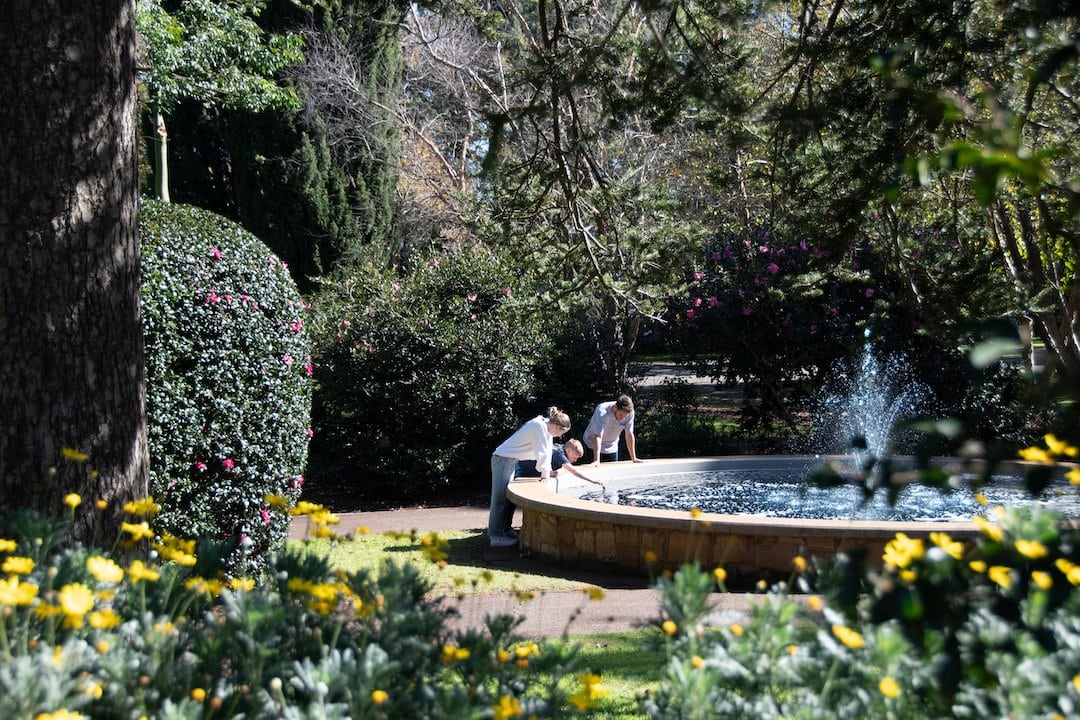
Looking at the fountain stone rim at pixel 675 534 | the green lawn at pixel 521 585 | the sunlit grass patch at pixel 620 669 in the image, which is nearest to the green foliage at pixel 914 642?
the green lawn at pixel 521 585

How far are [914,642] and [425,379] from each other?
11.1 m

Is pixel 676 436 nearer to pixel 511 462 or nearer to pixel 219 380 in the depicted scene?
pixel 511 462

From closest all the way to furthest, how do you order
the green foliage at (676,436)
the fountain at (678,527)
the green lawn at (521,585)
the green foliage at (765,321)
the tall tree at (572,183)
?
the green lawn at (521,585)
the tall tree at (572,183)
the fountain at (678,527)
the green foliage at (765,321)
the green foliage at (676,436)

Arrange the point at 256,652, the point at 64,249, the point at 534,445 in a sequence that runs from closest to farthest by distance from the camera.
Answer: the point at 256,652, the point at 64,249, the point at 534,445

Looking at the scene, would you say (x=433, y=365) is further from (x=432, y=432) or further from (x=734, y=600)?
(x=734, y=600)

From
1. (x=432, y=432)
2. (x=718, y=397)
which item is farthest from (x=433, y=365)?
(x=718, y=397)

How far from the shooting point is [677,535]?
8.00 meters

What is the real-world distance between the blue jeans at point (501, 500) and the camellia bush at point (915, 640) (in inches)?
282

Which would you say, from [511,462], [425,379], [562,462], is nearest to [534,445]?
[511,462]

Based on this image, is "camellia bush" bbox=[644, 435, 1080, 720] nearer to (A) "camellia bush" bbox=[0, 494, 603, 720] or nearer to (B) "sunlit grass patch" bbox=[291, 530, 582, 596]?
(A) "camellia bush" bbox=[0, 494, 603, 720]

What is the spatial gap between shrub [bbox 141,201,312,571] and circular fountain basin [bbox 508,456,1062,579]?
7.82 feet

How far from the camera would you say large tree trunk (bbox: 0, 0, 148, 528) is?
3.97m

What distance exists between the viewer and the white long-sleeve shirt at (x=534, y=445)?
9.75 metres

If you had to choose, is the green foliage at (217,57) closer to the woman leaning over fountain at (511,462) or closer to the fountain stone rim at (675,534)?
the woman leaning over fountain at (511,462)
